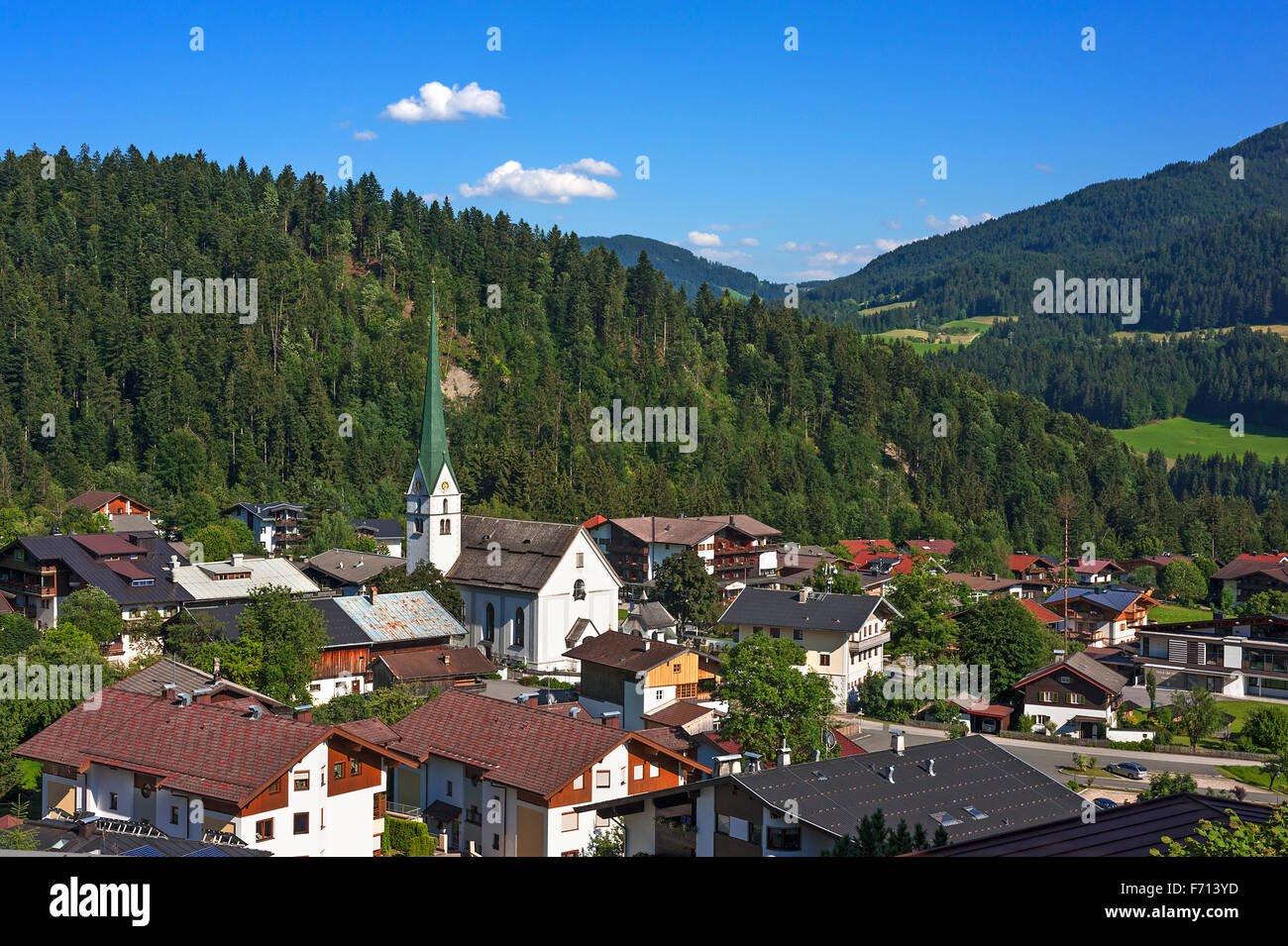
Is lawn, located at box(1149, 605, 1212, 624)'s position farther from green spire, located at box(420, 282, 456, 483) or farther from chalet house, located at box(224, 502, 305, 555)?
chalet house, located at box(224, 502, 305, 555)

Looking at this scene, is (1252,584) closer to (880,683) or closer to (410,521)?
(880,683)

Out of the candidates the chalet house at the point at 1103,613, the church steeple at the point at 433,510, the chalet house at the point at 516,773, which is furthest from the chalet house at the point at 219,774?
the chalet house at the point at 1103,613

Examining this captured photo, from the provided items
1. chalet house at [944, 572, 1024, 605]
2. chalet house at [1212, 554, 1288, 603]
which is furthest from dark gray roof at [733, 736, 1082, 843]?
chalet house at [1212, 554, 1288, 603]

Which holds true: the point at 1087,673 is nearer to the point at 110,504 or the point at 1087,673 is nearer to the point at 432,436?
the point at 432,436

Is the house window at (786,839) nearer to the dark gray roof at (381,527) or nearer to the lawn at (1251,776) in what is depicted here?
the lawn at (1251,776)
